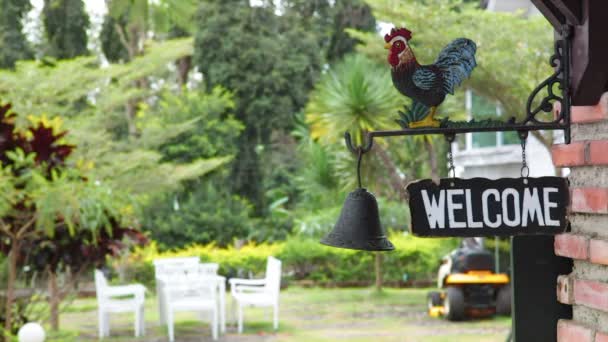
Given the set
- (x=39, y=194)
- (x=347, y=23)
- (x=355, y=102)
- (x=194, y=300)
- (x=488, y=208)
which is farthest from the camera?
Answer: (x=347, y=23)

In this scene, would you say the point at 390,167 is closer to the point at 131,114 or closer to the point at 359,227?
the point at 131,114

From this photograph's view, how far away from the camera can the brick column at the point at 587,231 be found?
7.64 ft

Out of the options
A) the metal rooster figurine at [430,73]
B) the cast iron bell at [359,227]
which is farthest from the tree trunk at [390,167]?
the metal rooster figurine at [430,73]

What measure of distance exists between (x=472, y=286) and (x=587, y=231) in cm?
995

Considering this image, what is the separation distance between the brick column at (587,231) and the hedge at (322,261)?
13.8 m

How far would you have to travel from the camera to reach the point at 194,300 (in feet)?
36.0

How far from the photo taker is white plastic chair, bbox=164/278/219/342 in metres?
10.7

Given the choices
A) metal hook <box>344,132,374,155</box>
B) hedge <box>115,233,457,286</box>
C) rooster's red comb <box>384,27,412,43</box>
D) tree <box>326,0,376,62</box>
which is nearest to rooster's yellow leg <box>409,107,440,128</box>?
metal hook <box>344,132,374,155</box>

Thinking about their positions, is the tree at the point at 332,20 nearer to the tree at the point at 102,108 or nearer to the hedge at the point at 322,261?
the tree at the point at 102,108

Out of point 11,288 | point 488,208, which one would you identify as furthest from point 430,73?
point 11,288

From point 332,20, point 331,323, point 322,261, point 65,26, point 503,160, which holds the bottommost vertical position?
point 331,323

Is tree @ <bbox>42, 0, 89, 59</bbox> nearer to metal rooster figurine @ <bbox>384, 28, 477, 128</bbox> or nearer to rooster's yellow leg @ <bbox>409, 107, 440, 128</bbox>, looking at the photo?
metal rooster figurine @ <bbox>384, 28, 477, 128</bbox>

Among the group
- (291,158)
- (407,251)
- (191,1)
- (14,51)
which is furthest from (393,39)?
(291,158)

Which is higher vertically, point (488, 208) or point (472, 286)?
point (488, 208)
